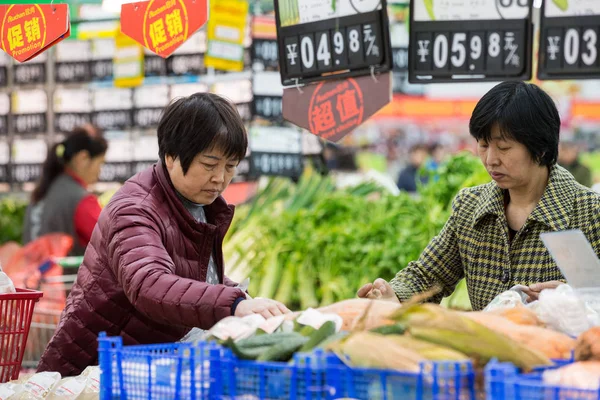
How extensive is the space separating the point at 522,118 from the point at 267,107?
16.2ft

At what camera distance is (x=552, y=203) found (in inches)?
120

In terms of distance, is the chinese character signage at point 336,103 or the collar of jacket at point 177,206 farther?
the chinese character signage at point 336,103

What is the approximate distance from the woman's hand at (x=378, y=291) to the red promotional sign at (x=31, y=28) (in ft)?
5.67

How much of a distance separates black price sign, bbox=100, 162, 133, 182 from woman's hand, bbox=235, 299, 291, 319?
7.01 metres

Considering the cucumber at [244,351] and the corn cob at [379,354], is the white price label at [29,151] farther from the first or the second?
the corn cob at [379,354]

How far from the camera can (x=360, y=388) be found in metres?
1.83

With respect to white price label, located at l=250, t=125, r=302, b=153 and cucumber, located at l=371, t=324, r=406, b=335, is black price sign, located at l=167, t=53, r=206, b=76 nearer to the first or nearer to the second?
white price label, located at l=250, t=125, r=302, b=153

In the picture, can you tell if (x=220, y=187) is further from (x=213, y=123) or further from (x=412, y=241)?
(x=412, y=241)

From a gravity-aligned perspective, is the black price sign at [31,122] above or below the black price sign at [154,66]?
below

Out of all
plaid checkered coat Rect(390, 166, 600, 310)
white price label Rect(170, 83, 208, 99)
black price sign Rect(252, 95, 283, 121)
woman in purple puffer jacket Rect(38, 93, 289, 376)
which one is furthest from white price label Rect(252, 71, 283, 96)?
woman in purple puffer jacket Rect(38, 93, 289, 376)

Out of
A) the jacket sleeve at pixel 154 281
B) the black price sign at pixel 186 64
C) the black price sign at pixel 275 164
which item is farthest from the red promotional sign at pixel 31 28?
the black price sign at pixel 186 64

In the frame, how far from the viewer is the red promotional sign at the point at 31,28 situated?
12.0 ft

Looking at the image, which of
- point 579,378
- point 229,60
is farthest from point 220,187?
point 229,60

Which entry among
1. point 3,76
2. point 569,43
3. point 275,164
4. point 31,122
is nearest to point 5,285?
point 569,43
